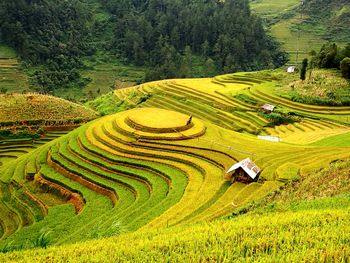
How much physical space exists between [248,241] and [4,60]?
7271cm

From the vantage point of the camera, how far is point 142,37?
8781 cm

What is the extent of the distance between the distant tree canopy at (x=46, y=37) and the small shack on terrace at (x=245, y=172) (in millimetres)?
54410

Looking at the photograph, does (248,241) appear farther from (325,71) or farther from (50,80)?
(50,80)

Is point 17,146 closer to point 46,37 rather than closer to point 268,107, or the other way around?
point 268,107

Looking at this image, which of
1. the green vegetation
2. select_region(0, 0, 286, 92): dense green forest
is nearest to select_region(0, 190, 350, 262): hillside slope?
the green vegetation

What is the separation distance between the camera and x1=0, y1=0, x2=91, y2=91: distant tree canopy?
72.9 meters

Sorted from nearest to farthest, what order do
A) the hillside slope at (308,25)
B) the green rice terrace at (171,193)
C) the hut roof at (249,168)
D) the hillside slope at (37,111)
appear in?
the green rice terrace at (171,193), the hut roof at (249,168), the hillside slope at (37,111), the hillside slope at (308,25)

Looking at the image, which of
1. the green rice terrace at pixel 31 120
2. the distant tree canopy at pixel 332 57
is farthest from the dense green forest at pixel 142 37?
the green rice terrace at pixel 31 120

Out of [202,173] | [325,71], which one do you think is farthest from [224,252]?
[325,71]

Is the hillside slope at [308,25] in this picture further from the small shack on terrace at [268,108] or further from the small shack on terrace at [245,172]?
the small shack on terrace at [245,172]

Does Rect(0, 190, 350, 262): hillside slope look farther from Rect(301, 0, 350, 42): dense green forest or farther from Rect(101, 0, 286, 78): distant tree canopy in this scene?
Rect(301, 0, 350, 42): dense green forest

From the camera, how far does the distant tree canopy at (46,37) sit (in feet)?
239

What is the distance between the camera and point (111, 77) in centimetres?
7706

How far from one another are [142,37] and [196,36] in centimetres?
1188
